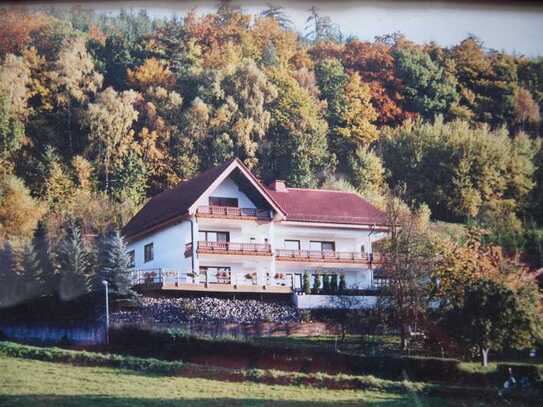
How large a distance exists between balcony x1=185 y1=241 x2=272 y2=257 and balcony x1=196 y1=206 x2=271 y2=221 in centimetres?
69

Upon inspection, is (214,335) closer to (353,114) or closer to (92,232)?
(92,232)

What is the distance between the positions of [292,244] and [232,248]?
206 cm

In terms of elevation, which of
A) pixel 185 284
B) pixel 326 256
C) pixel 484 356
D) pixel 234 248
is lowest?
pixel 484 356

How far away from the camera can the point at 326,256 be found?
28.2 m

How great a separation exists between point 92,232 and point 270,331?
6198 mm

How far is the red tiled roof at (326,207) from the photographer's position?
1125 inches

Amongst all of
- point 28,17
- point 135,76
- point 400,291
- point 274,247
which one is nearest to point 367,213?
point 274,247

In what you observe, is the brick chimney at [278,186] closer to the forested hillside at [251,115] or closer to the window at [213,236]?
the forested hillside at [251,115]

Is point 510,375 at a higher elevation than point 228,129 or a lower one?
lower

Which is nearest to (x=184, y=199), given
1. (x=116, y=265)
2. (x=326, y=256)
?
(x=116, y=265)

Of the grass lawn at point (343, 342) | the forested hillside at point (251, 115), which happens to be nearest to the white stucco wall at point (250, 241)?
the forested hillside at point (251, 115)

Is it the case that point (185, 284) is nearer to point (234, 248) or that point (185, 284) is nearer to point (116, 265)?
point (116, 265)

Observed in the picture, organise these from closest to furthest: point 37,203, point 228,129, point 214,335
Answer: point 214,335 < point 37,203 < point 228,129

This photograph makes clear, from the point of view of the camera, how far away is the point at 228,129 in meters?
29.4
